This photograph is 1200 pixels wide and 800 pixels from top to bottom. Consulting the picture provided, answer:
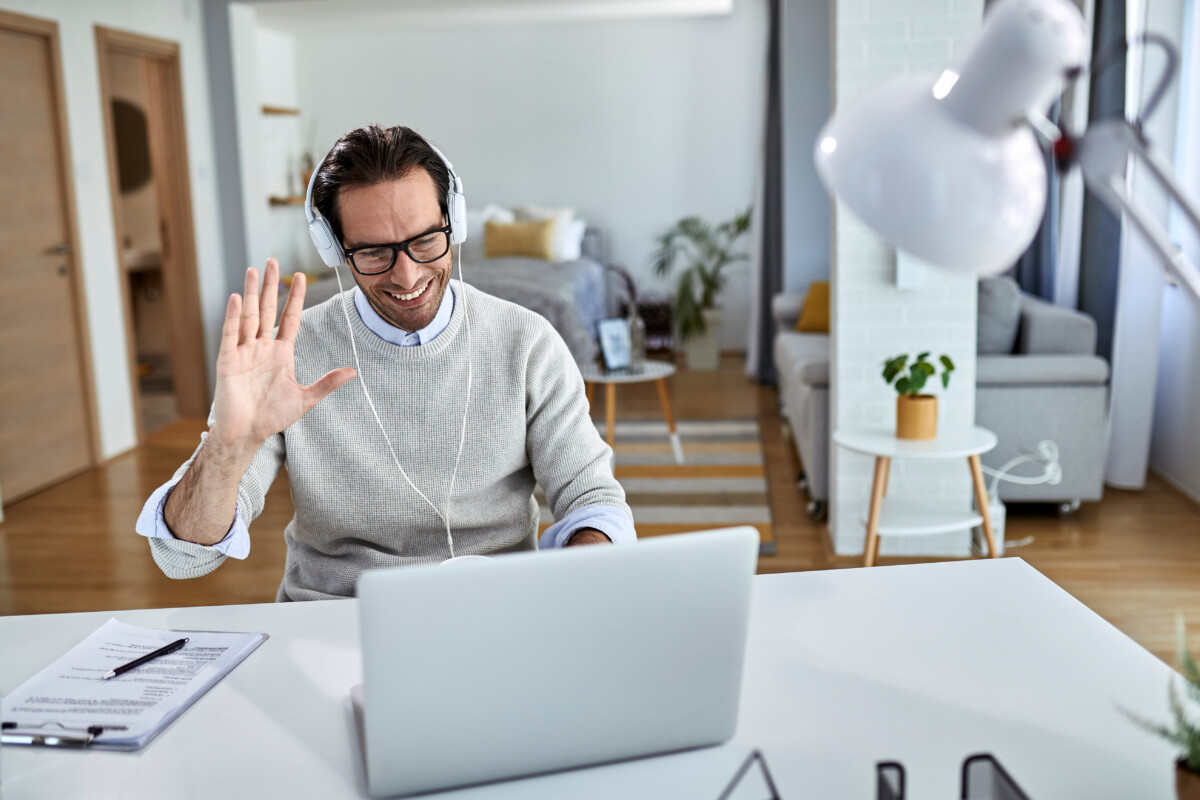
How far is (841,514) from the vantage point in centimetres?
315

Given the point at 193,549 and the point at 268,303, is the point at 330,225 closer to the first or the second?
the point at 268,303

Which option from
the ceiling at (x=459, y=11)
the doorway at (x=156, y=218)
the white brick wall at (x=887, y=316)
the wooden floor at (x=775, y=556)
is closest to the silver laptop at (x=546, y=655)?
the wooden floor at (x=775, y=556)

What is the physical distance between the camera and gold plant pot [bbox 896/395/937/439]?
9.30ft

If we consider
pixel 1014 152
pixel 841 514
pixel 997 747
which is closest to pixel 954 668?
pixel 997 747

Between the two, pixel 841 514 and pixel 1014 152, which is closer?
pixel 1014 152

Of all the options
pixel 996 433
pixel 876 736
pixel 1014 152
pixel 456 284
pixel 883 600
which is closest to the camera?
pixel 1014 152

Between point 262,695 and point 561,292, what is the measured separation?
3956 millimetres

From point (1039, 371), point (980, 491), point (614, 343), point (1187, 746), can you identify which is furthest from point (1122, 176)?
point (614, 343)

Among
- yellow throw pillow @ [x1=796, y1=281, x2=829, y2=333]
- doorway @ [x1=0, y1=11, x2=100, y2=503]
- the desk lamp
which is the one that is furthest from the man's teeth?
yellow throw pillow @ [x1=796, y1=281, x2=829, y2=333]

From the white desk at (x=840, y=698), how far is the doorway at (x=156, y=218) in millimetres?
4221

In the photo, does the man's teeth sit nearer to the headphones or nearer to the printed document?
the headphones

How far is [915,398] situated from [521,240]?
3.75m

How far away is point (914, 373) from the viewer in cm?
282

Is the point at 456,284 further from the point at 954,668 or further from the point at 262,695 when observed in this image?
the point at 954,668
